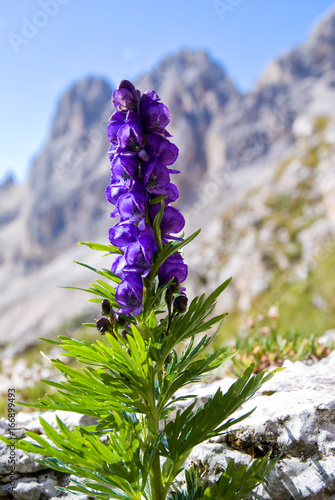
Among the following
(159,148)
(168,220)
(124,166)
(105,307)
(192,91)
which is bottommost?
(105,307)

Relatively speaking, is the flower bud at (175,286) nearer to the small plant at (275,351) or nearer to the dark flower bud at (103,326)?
the dark flower bud at (103,326)

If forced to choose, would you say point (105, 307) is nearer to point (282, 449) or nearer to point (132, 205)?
point (132, 205)

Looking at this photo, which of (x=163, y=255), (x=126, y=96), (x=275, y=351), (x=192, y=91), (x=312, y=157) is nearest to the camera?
(x=163, y=255)

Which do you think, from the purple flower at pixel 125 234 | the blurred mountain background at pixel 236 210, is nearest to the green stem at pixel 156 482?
the purple flower at pixel 125 234

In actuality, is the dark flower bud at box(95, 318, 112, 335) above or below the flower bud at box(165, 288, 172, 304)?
below

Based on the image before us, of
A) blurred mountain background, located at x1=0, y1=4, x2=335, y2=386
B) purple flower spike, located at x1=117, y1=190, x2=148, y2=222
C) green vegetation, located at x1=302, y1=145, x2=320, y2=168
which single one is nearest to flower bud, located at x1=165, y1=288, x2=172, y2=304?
purple flower spike, located at x1=117, y1=190, x2=148, y2=222

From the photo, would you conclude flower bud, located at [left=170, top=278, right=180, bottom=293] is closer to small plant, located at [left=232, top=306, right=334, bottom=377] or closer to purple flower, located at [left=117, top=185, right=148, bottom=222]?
purple flower, located at [left=117, top=185, right=148, bottom=222]

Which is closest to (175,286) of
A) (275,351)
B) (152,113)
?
(152,113)
